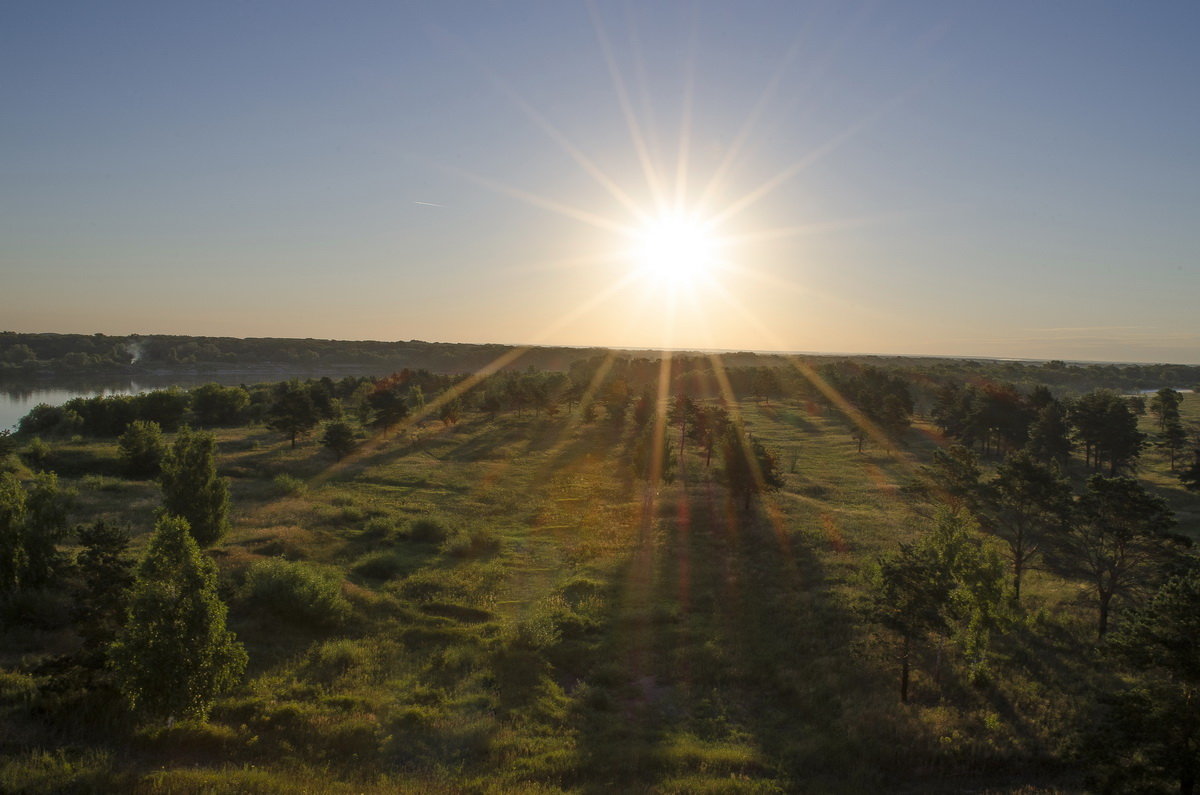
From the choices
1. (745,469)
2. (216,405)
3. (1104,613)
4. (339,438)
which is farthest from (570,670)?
(216,405)

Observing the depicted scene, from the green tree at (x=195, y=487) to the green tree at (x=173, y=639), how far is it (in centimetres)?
1466

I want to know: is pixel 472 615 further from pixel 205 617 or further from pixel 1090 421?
pixel 1090 421

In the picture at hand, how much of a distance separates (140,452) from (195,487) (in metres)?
27.7

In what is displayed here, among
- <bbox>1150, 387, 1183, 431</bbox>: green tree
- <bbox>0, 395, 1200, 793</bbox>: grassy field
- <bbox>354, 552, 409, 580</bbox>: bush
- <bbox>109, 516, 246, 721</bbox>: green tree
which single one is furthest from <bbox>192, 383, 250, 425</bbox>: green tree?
<bbox>1150, 387, 1183, 431</bbox>: green tree

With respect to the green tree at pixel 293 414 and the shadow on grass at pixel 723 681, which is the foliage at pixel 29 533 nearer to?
the shadow on grass at pixel 723 681

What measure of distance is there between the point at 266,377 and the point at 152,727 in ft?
600

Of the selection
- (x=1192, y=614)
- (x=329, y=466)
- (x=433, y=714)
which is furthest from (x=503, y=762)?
(x=329, y=466)

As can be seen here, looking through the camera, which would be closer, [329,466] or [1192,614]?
[1192,614]

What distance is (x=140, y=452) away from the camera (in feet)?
157

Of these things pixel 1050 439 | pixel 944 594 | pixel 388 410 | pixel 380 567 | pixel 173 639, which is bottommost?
pixel 380 567

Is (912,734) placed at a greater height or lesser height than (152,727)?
lesser

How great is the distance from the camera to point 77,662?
1441 centimetres

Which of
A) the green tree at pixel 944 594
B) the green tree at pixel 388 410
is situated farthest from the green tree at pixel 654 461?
the green tree at pixel 388 410

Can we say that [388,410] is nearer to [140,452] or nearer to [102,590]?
[140,452]
